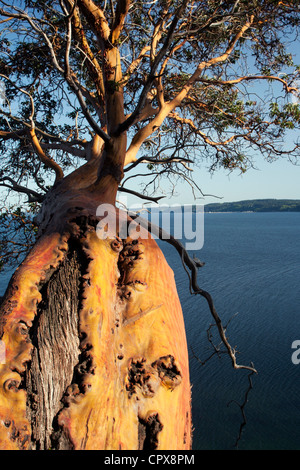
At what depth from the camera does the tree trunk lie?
1.84 meters

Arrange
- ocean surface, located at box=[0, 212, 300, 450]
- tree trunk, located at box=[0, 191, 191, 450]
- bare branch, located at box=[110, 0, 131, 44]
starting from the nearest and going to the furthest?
tree trunk, located at box=[0, 191, 191, 450] < bare branch, located at box=[110, 0, 131, 44] < ocean surface, located at box=[0, 212, 300, 450]

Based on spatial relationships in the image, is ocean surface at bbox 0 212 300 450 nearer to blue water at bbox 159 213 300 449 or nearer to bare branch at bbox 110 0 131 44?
blue water at bbox 159 213 300 449

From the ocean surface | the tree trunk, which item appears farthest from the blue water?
the tree trunk

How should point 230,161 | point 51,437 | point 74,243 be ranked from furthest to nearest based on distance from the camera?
point 230,161, point 74,243, point 51,437

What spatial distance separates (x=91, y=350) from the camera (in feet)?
6.65

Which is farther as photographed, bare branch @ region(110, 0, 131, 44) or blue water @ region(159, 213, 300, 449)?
blue water @ region(159, 213, 300, 449)

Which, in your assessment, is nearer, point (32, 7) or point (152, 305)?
point (152, 305)

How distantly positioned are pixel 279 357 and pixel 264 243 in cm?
2969

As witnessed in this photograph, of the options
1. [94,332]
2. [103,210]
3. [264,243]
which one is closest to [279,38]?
[103,210]

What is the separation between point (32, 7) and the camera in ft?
16.6

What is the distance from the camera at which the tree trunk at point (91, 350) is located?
1840 millimetres

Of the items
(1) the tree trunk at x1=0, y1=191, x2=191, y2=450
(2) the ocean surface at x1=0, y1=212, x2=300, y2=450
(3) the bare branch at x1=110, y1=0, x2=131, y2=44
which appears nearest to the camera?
(1) the tree trunk at x1=0, y1=191, x2=191, y2=450
